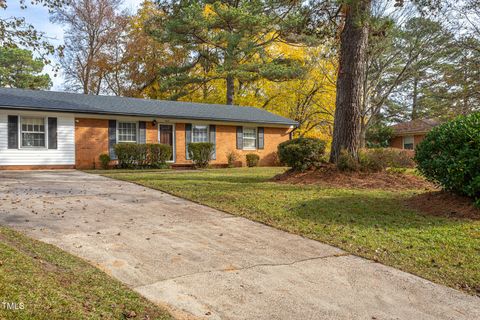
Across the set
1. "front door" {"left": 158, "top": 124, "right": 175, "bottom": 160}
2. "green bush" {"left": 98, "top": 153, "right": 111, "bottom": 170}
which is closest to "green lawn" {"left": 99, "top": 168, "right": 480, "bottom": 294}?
"green bush" {"left": 98, "top": 153, "right": 111, "bottom": 170}

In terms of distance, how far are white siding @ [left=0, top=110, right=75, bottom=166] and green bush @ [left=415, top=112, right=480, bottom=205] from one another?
47.3 feet

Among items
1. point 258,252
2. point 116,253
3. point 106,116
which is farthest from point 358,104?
point 106,116

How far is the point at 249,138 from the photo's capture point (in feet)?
73.0

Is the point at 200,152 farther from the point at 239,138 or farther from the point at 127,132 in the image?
the point at 127,132

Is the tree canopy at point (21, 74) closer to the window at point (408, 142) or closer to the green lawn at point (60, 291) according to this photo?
the window at point (408, 142)

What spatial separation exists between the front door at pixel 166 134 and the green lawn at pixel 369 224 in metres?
10.1

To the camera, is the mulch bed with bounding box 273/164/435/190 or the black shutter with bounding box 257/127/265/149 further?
the black shutter with bounding box 257/127/265/149

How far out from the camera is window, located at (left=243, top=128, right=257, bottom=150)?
22.1 m

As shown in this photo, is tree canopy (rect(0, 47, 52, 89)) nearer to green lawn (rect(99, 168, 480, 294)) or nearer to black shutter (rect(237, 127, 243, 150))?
black shutter (rect(237, 127, 243, 150))

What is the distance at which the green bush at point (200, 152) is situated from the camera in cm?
1880

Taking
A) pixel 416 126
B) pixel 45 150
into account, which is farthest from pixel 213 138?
pixel 416 126

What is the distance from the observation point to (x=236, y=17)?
21422 mm

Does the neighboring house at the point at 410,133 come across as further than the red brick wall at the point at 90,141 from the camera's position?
Yes

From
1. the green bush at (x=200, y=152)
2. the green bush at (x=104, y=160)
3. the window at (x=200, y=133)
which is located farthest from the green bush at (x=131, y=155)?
the window at (x=200, y=133)
